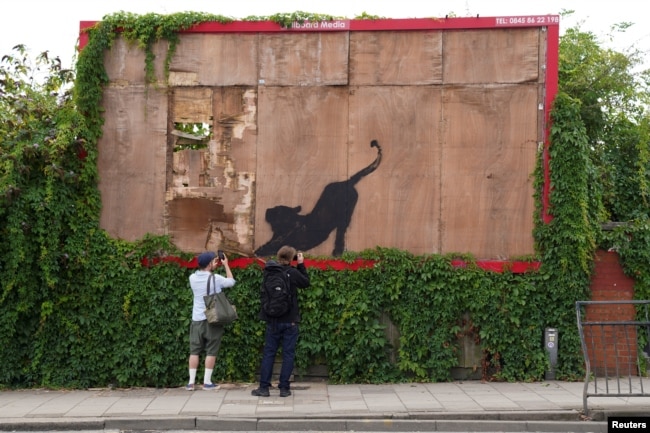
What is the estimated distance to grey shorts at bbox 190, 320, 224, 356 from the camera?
384 inches

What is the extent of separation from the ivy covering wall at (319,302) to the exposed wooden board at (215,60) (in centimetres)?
172

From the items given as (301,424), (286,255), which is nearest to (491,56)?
(286,255)

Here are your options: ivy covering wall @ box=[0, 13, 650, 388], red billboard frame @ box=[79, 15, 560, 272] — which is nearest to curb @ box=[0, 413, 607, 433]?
ivy covering wall @ box=[0, 13, 650, 388]

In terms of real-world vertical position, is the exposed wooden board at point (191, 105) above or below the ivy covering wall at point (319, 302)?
above

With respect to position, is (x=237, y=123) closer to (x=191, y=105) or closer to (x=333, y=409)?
(x=191, y=105)

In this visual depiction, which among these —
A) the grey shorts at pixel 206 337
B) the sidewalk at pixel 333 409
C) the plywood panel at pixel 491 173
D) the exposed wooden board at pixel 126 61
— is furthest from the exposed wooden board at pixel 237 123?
the sidewalk at pixel 333 409

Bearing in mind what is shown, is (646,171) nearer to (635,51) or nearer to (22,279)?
(635,51)

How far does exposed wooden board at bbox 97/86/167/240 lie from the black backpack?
7.34ft

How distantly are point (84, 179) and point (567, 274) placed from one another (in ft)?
23.5

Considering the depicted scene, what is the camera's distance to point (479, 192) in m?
10.4

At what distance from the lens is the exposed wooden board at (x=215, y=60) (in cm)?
1068

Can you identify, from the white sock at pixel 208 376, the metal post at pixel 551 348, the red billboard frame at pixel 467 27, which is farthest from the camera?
the red billboard frame at pixel 467 27

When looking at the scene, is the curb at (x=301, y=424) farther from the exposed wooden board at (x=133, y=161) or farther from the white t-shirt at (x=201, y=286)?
the exposed wooden board at (x=133, y=161)

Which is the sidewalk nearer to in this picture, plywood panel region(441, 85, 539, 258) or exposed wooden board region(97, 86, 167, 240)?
plywood panel region(441, 85, 539, 258)
